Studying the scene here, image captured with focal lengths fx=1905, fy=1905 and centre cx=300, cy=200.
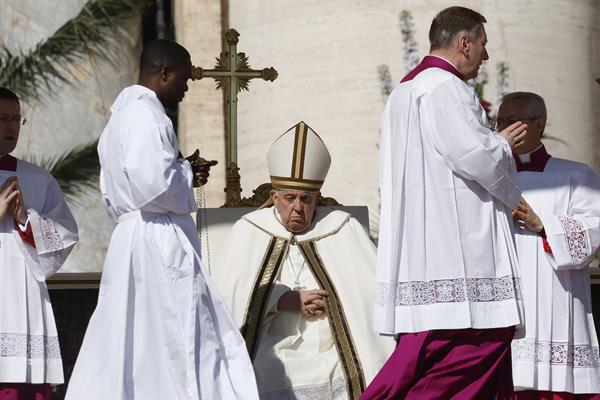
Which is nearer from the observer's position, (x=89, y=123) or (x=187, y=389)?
(x=187, y=389)

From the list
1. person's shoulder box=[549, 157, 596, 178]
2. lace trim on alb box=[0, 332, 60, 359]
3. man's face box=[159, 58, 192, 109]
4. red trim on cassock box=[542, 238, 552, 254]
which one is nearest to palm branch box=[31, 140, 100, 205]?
lace trim on alb box=[0, 332, 60, 359]

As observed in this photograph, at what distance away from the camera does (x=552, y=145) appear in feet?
46.4

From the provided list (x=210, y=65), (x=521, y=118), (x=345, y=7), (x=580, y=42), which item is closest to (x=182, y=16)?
(x=210, y=65)

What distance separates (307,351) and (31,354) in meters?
1.43

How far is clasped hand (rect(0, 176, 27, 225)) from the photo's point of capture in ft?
32.5

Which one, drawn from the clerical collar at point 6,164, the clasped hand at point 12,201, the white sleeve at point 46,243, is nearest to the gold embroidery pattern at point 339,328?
the white sleeve at point 46,243

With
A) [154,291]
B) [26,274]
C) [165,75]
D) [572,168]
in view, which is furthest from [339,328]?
[165,75]

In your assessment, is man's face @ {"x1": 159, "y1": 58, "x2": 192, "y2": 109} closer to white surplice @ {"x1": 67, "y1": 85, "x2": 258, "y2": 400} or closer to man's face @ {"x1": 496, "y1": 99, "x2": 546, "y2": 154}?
white surplice @ {"x1": 67, "y1": 85, "x2": 258, "y2": 400}

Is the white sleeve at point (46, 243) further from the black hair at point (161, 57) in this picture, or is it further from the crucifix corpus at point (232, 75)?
the black hair at point (161, 57)

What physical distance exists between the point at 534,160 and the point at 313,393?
6.01 feet

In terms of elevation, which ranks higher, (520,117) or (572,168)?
(520,117)

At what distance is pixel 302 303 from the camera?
9.88 m

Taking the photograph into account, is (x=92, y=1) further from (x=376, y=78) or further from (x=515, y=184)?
(x=515, y=184)

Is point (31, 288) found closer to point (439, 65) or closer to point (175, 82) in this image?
point (175, 82)
